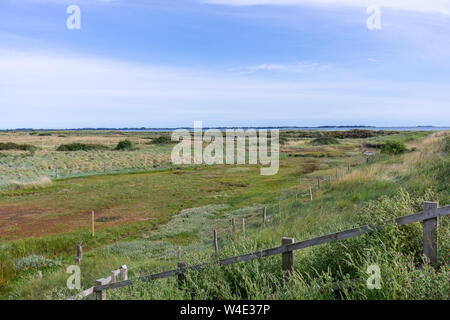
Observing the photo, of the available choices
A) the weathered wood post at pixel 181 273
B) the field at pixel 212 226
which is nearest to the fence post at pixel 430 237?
the field at pixel 212 226

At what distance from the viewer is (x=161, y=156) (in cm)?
7175

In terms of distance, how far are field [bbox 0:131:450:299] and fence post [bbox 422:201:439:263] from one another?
0.60ft

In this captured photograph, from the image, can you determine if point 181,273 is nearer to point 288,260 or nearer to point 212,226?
point 288,260

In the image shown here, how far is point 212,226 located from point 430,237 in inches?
660

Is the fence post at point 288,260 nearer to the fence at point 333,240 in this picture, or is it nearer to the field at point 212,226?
the fence at point 333,240

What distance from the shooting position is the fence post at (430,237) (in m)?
4.98

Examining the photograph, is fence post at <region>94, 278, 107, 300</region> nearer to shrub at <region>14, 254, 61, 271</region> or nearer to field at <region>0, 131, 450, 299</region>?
field at <region>0, 131, 450, 299</region>

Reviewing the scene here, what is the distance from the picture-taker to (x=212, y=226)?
2112 cm

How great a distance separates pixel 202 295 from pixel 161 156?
6734cm

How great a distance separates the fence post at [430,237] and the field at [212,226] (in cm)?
18

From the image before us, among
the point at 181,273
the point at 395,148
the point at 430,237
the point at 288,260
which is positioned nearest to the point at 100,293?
the point at 181,273

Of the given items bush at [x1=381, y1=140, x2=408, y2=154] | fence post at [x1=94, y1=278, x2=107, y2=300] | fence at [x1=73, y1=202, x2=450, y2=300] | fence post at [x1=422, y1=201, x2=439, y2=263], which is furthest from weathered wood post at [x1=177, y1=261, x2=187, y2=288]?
bush at [x1=381, y1=140, x2=408, y2=154]
